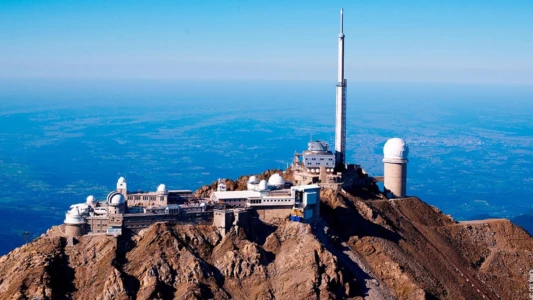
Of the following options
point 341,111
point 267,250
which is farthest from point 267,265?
point 341,111

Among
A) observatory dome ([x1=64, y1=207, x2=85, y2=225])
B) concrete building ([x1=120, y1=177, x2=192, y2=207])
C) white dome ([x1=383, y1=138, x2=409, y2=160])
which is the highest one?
white dome ([x1=383, y1=138, x2=409, y2=160])

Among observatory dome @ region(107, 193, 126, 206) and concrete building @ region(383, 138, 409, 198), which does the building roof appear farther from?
concrete building @ region(383, 138, 409, 198)

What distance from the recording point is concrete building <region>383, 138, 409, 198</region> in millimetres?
120562

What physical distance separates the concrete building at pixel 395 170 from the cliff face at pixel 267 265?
41.6 feet

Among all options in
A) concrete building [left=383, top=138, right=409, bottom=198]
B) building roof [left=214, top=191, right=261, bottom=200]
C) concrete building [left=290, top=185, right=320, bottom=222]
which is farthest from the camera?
concrete building [left=383, top=138, right=409, bottom=198]

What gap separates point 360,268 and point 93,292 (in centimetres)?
3015

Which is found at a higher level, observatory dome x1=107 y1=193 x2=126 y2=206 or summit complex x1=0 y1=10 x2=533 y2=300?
observatory dome x1=107 y1=193 x2=126 y2=206

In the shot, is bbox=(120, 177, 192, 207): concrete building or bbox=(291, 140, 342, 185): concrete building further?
bbox=(291, 140, 342, 185): concrete building

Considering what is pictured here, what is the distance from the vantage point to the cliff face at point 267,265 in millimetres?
86062

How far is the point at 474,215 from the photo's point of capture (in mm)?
193625

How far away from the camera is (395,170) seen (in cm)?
12075

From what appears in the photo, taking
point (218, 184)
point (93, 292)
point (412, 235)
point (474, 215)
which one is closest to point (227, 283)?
point (93, 292)

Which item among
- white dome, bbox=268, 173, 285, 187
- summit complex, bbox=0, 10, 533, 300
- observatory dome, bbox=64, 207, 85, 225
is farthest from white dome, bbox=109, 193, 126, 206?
white dome, bbox=268, 173, 285, 187

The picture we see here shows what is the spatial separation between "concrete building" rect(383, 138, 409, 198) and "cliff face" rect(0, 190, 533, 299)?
1269cm
